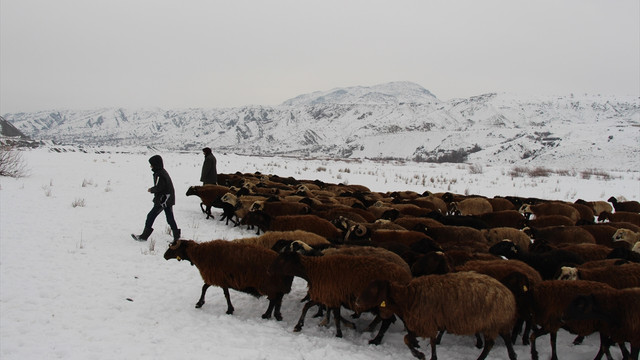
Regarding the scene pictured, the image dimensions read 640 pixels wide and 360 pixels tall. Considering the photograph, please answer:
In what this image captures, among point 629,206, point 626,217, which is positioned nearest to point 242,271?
point 626,217

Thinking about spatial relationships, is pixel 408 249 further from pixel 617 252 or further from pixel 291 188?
pixel 291 188

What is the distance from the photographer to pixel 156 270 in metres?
7.70

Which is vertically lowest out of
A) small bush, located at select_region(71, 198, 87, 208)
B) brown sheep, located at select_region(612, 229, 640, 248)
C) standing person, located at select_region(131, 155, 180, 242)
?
small bush, located at select_region(71, 198, 87, 208)

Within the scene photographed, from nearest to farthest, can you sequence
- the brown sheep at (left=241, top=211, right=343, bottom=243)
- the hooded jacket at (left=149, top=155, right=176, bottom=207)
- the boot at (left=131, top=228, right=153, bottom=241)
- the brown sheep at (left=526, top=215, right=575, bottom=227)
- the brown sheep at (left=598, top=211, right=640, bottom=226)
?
the brown sheep at (left=241, top=211, right=343, bottom=243) → the boot at (left=131, top=228, right=153, bottom=241) → the hooded jacket at (left=149, top=155, right=176, bottom=207) → the brown sheep at (left=526, top=215, right=575, bottom=227) → the brown sheep at (left=598, top=211, right=640, bottom=226)

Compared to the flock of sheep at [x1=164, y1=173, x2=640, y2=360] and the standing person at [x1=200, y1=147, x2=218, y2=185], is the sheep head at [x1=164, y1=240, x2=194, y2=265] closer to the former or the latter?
the flock of sheep at [x1=164, y1=173, x2=640, y2=360]

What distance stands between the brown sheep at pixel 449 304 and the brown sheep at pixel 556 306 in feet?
1.40

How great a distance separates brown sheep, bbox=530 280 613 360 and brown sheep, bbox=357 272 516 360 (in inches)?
16.8

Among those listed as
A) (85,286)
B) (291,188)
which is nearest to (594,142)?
(291,188)

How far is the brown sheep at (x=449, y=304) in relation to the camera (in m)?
4.60

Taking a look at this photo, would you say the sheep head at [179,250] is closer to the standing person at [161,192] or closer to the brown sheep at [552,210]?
the standing person at [161,192]

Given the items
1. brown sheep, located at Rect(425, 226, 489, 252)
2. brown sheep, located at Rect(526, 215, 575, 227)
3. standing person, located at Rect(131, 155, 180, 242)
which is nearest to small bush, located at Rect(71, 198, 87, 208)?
standing person, located at Rect(131, 155, 180, 242)

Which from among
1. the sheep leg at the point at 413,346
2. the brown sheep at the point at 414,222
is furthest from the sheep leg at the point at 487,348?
the brown sheep at the point at 414,222

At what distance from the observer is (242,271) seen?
239 inches

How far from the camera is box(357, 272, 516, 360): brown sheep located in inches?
181
